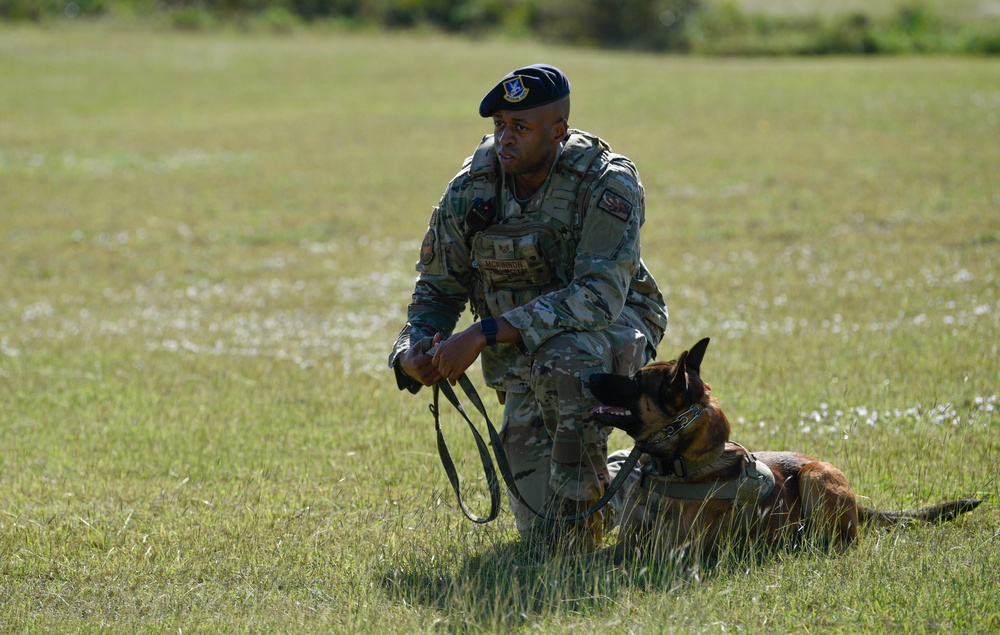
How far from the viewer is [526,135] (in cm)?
503

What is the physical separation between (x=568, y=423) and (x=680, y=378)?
685mm

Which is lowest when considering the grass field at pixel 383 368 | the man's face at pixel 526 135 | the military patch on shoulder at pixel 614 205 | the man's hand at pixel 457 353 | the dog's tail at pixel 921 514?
the grass field at pixel 383 368

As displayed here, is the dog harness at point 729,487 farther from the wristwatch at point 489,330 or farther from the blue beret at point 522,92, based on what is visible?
the blue beret at point 522,92

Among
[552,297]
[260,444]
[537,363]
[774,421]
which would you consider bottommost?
[260,444]

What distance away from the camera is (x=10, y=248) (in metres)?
15.0

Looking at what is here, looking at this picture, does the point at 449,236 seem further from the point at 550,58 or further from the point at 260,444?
the point at 550,58

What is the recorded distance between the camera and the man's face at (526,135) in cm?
500

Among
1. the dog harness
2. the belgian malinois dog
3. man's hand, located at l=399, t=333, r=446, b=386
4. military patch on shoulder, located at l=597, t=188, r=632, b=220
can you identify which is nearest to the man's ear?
military patch on shoulder, located at l=597, t=188, r=632, b=220

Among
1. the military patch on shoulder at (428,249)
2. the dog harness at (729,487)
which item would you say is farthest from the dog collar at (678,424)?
the military patch on shoulder at (428,249)

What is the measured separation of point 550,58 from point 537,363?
4007cm

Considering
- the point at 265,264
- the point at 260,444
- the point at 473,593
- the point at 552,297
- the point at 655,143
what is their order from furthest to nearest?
1. the point at 655,143
2. the point at 265,264
3. the point at 260,444
4. the point at 552,297
5. the point at 473,593

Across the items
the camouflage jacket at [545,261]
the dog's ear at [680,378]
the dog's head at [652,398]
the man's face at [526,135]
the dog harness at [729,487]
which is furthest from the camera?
the man's face at [526,135]

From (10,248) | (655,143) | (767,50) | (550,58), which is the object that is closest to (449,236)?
(10,248)

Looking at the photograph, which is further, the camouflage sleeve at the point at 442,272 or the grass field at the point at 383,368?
the camouflage sleeve at the point at 442,272
